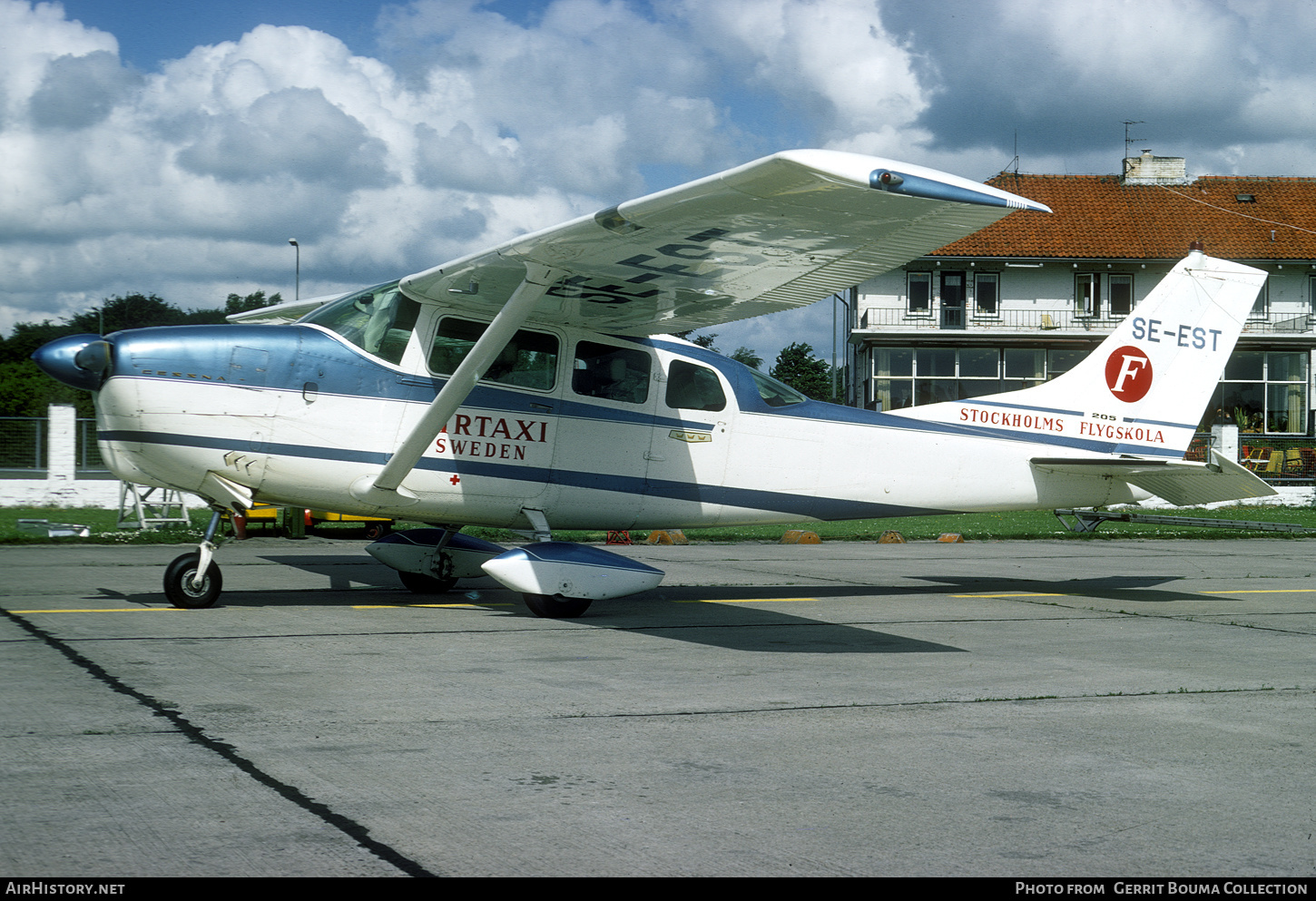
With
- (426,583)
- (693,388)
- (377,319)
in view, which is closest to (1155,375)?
(693,388)

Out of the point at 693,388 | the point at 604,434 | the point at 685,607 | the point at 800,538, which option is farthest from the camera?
the point at 800,538

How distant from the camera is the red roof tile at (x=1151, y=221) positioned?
4506cm

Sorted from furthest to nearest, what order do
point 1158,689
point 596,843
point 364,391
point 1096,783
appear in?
1. point 364,391
2. point 1158,689
3. point 1096,783
4. point 596,843

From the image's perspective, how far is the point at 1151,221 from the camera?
4647 centimetres

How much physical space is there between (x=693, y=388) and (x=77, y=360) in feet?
16.1

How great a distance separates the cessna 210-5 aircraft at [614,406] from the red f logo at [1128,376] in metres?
0.03

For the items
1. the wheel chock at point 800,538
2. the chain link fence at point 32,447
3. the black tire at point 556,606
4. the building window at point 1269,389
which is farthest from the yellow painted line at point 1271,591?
the building window at point 1269,389

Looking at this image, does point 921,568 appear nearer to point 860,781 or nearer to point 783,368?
point 860,781

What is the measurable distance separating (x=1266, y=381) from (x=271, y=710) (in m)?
49.1

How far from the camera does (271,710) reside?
514cm

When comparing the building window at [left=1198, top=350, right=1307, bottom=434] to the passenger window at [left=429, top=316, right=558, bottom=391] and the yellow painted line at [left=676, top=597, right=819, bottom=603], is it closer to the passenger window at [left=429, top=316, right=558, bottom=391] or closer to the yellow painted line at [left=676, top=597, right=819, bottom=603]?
the yellow painted line at [left=676, top=597, right=819, bottom=603]

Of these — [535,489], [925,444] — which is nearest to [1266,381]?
[925,444]

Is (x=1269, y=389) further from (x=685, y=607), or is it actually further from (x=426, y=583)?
(x=426, y=583)

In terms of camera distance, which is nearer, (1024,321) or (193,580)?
(193,580)
